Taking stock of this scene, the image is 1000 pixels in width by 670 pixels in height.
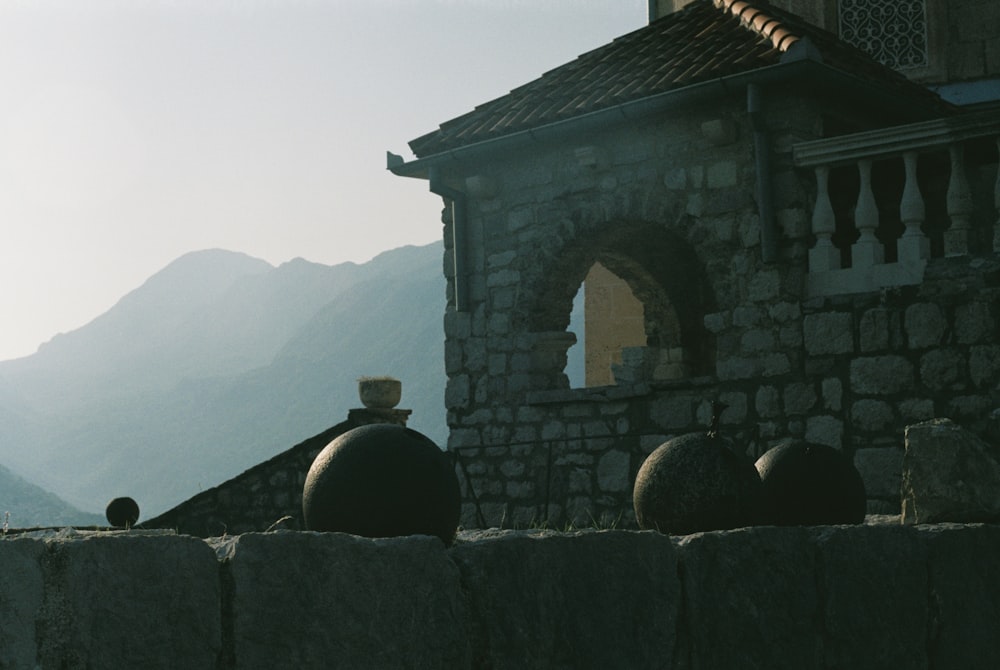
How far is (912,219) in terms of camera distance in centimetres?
844

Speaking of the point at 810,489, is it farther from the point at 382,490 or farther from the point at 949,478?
the point at 382,490

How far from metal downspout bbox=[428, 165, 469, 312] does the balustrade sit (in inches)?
123

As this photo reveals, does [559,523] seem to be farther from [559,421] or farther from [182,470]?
[182,470]

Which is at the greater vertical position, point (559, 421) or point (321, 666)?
point (559, 421)

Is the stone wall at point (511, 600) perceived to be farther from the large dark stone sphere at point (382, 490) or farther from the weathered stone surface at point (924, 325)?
the weathered stone surface at point (924, 325)

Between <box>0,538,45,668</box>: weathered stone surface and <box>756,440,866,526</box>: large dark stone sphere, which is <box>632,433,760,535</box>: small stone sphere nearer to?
<box>756,440,866,526</box>: large dark stone sphere

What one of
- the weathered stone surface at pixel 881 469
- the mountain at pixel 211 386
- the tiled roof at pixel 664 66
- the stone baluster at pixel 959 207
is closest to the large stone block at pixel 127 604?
the weathered stone surface at pixel 881 469

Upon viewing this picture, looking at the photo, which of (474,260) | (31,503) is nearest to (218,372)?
(31,503)

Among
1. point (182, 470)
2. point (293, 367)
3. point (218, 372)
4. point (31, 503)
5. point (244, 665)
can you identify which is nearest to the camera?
point (244, 665)

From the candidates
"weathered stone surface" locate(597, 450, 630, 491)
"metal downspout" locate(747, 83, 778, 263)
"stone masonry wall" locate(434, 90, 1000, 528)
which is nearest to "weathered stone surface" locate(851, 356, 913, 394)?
"stone masonry wall" locate(434, 90, 1000, 528)

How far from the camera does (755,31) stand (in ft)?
32.2

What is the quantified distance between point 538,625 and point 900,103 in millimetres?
6677

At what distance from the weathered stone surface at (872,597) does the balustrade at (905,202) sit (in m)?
3.28

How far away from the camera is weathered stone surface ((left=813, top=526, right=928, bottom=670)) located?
533 cm
